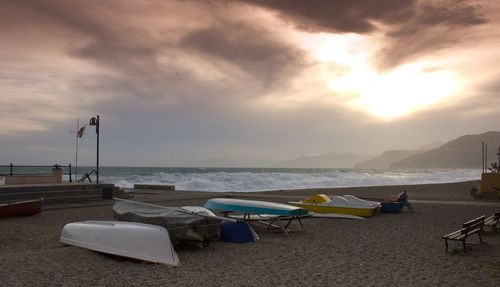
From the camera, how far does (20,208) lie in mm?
12891

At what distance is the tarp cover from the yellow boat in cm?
583

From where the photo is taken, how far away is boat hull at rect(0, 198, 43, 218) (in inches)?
499

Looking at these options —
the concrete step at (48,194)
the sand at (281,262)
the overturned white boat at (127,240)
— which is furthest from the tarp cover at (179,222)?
the concrete step at (48,194)

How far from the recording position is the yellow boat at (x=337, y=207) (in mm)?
14445

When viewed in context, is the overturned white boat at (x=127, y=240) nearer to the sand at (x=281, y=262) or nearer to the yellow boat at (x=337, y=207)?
the sand at (x=281, y=262)

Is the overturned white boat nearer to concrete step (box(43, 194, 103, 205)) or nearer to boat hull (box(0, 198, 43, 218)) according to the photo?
boat hull (box(0, 198, 43, 218))

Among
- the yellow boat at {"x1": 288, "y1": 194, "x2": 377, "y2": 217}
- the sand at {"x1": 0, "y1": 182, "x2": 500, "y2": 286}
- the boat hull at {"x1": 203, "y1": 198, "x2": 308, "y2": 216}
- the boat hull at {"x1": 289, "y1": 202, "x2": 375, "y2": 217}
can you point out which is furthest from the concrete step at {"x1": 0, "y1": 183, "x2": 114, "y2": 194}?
the boat hull at {"x1": 289, "y1": 202, "x2": 375, "y2": 217}

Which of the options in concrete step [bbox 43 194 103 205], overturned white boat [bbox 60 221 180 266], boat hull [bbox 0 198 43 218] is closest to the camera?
overturned white boat [bbox 60 221 180 266]

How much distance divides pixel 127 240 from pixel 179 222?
1.18m

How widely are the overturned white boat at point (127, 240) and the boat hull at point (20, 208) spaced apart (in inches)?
184

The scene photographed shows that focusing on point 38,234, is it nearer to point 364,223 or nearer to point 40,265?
point 40,265

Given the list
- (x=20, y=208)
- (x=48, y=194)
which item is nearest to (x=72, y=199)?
(x=48, y=194)

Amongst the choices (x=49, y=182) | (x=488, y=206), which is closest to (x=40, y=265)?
(x=49, y=182)

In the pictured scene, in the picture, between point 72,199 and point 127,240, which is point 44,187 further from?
point 127,240
